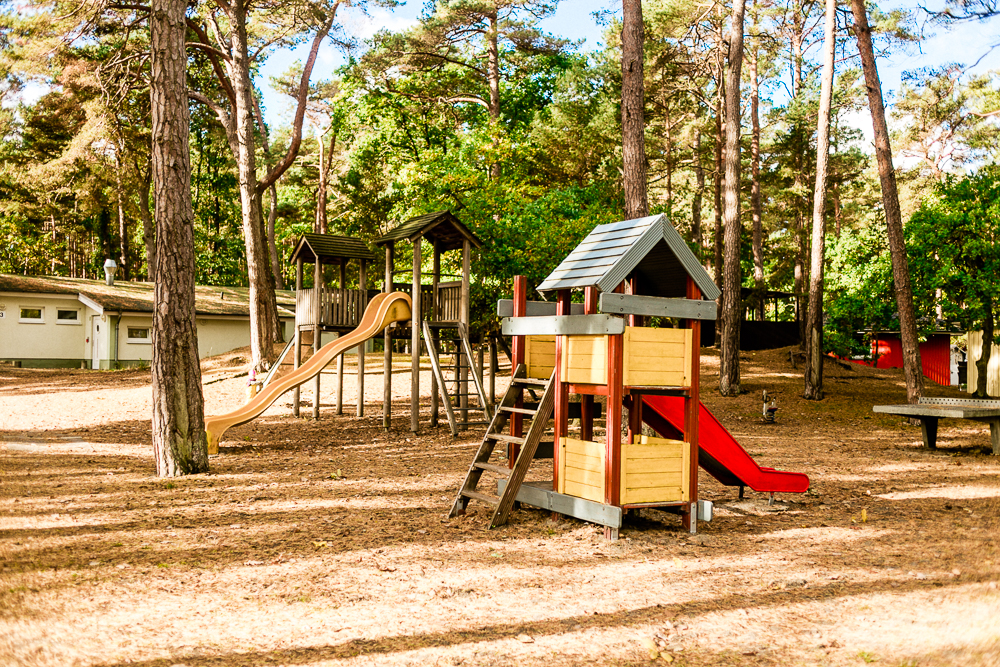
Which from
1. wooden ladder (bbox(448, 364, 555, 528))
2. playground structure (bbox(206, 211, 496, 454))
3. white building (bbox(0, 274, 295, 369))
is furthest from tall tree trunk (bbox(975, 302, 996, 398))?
white building (bbox(0, 274, 295, 369))

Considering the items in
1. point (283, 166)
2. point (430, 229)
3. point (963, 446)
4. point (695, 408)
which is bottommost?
Result: point (963, 446)

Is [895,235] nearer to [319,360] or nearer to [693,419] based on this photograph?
[693,419]

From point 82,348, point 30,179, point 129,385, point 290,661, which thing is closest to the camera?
point 290,661

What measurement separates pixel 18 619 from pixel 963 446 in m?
14.0

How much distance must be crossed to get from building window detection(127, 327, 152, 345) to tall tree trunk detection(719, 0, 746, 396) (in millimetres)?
24822

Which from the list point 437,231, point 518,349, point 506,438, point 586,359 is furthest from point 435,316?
point 586,359

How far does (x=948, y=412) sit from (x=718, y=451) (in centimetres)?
644

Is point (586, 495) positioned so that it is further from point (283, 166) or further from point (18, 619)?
point (283, 166)

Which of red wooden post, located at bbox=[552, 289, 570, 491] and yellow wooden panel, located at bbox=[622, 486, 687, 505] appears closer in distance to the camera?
yellow wooden panel, located at bbox=[622, 486, 687, 505]

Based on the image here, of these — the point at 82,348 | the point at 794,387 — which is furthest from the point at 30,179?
the point at 794,387

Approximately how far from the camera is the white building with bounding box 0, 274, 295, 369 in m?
31.6

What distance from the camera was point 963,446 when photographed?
1327 centimetres

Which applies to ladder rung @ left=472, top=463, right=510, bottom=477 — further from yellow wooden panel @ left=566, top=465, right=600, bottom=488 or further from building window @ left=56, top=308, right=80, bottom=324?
building window @ left=56, top=308, right=80, bottom=324

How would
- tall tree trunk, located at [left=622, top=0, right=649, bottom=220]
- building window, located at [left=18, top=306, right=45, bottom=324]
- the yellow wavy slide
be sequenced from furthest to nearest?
building window, located at [left=18, top=306, right=45, bottom=324]
tall tree trunk, located at [left=622, top=0, right=649, bottom=220]
the yellow wavy slide
